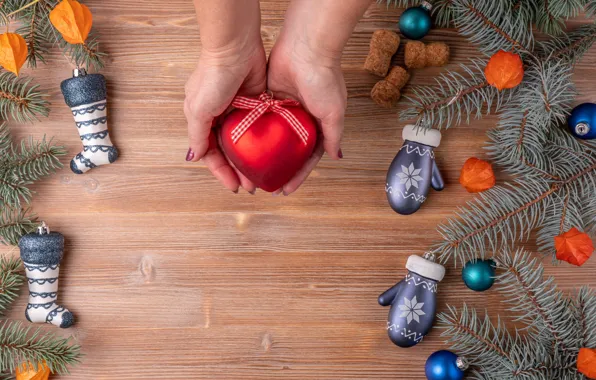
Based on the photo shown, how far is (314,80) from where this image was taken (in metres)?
0.95

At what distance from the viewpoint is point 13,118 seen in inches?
46.3

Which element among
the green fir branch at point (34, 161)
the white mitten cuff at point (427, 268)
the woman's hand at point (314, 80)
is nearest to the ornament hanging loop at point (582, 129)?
the white mitten cuff at point (427, 268)

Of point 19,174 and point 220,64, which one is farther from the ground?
point 220,64

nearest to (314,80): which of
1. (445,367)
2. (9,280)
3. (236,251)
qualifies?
(236,251)

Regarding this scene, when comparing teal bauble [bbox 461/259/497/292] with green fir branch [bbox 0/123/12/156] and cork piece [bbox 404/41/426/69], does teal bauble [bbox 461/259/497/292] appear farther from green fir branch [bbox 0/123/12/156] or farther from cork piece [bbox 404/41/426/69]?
green fir branch [bbox 0/123/12/156]

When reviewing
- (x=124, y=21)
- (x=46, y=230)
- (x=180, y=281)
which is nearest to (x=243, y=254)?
(x=180, y=281)

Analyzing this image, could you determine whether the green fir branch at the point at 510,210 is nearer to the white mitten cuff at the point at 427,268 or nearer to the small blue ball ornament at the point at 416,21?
the white mitten cuff at the point at 427,268

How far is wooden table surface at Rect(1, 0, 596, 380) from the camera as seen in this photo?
1.18 m

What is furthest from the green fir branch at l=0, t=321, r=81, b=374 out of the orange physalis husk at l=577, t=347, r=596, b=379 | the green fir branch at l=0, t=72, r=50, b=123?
the orange physalis husk at l=577, t=347, r=596, b=379

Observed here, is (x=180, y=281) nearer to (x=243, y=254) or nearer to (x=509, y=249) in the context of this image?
(x=243, y=254)

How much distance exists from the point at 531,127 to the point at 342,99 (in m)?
0.40

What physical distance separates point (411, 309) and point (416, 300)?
22 millimetres

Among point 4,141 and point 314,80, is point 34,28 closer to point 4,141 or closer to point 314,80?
point 4,141

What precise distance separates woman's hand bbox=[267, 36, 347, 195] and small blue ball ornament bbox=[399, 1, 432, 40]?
0.79ft
